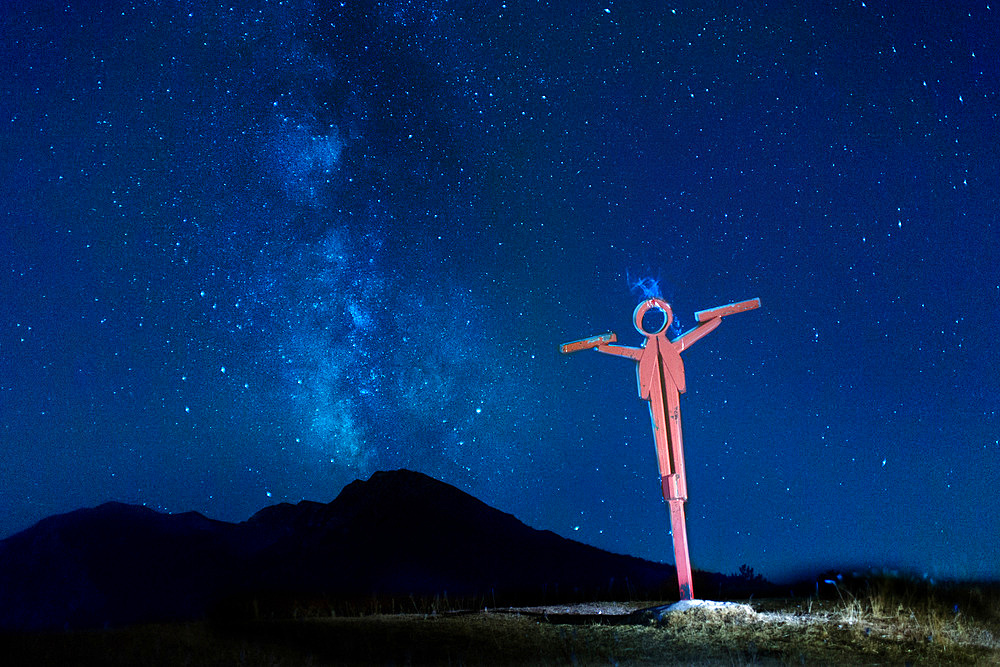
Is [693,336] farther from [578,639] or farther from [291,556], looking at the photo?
[291,556]

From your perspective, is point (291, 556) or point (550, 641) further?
point (291, 556)

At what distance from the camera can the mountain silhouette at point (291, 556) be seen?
149ft

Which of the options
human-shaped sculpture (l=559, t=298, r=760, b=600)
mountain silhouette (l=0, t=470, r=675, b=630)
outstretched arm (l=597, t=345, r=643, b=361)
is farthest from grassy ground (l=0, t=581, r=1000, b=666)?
mountain silhouette (l=0, t=470, r=675, b=630)

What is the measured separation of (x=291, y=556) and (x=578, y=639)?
4472cm

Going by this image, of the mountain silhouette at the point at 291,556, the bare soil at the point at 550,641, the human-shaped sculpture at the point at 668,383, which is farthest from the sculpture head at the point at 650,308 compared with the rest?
the mountain silhouette at the point at 291,556

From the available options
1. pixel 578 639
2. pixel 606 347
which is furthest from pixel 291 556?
pixel 578 639

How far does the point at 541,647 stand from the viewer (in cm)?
998

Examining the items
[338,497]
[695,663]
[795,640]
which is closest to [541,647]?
[695,663]

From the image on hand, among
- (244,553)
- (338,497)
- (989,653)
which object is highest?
(338,497)

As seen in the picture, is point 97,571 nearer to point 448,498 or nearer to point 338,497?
point 338,497

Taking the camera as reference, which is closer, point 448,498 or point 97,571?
point 97,571

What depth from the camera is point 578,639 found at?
10.7 meters

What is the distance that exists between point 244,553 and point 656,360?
46.8 meters

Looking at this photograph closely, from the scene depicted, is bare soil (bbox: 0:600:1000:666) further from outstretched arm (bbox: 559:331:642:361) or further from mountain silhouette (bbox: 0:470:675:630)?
mountain silhouette (bbox: 0:470:675:630)
